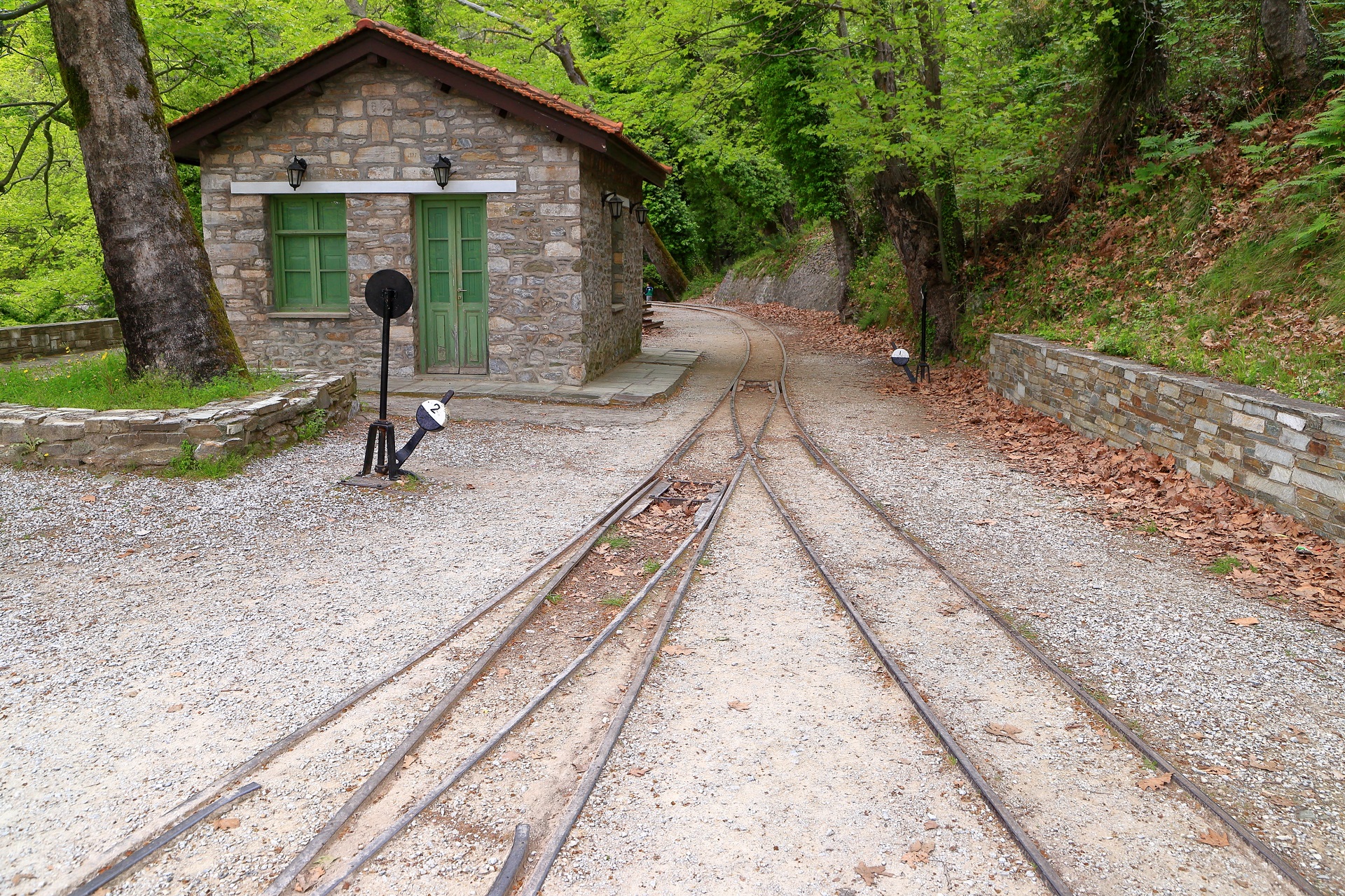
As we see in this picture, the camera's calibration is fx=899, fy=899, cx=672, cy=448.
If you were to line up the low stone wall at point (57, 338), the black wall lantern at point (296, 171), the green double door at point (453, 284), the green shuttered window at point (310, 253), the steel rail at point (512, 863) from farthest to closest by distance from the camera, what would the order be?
the low stone wall at point (57, 338) < the green shuttered window at point (310, 253) < the green double door at point (453, 284) < the black wall lantern at point (296, 171) < the steel rail at point (512, 863)

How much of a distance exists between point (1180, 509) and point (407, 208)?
33.2 ft

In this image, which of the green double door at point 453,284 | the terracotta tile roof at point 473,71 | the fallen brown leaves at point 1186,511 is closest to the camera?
the fallen brown leaves at point 1186,511

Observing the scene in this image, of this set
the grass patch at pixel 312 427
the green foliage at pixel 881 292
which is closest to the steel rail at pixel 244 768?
the grass patch at pixel 312 427

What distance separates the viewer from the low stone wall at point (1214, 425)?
19.6ft

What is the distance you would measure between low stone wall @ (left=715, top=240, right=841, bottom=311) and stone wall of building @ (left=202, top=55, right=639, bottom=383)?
13.4 metres

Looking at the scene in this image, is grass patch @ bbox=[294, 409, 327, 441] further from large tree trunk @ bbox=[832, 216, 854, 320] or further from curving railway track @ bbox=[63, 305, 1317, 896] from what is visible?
large tree trunk @ bbox=[832, 216, 854, 320]

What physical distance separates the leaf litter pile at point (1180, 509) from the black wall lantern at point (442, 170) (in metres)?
7.27

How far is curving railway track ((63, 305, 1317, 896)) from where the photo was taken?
3.01m

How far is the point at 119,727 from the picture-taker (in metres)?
3.86

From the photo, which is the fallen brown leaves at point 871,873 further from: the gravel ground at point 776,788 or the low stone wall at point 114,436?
the low stone wall at point 114,436

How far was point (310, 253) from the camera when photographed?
1302cm

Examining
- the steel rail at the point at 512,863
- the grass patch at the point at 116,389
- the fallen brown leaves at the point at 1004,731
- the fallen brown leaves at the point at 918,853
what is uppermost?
the grass patch at the point at 116,389

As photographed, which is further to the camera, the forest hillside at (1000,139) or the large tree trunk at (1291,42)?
the large tree trunk at (1291,42)

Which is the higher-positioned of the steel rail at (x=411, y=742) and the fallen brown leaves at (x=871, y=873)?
the steel rail at (x=411, y=742)
